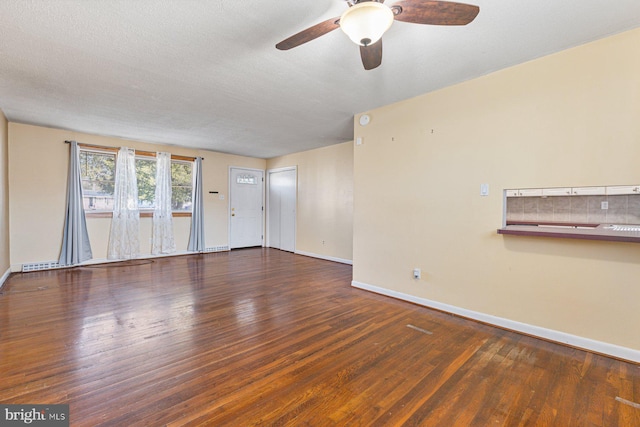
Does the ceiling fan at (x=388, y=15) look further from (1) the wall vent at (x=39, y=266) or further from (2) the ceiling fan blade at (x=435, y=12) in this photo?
(1) the wall vent at (x=39, y=266)

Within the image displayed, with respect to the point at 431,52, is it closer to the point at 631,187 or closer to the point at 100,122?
the point at 631,187

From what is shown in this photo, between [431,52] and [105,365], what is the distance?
11.5ft

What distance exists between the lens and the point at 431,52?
2354 mm

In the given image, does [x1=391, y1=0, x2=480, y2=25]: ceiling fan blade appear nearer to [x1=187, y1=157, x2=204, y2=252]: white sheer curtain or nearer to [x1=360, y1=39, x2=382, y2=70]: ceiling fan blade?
[x1=360, y1=39, x2=382, y2=70]: ceiling fan blade

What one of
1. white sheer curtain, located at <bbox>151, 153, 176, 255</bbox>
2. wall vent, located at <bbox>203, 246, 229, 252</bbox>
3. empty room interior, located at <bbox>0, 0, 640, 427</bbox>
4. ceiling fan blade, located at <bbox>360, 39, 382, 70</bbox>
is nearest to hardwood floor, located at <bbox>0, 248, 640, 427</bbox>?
empty room interior, located at <bbox>0, 0, 640, 427</bbox>

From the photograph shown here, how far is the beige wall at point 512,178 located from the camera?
2164mm

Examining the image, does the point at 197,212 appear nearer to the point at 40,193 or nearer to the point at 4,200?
the point at 40,193

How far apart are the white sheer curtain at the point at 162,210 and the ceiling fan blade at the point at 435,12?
5.72 meters

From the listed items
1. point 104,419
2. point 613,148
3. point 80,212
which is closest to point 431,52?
point 613,148

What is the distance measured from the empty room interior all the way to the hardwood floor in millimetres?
17

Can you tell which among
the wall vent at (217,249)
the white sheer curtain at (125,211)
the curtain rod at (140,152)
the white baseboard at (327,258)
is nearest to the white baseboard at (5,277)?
the white sheer curtain at (125,211)

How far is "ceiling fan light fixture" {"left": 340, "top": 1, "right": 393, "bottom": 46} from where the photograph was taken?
1.45m

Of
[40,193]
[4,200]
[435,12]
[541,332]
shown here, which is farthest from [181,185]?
[541,332]

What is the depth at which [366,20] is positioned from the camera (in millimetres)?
1476
